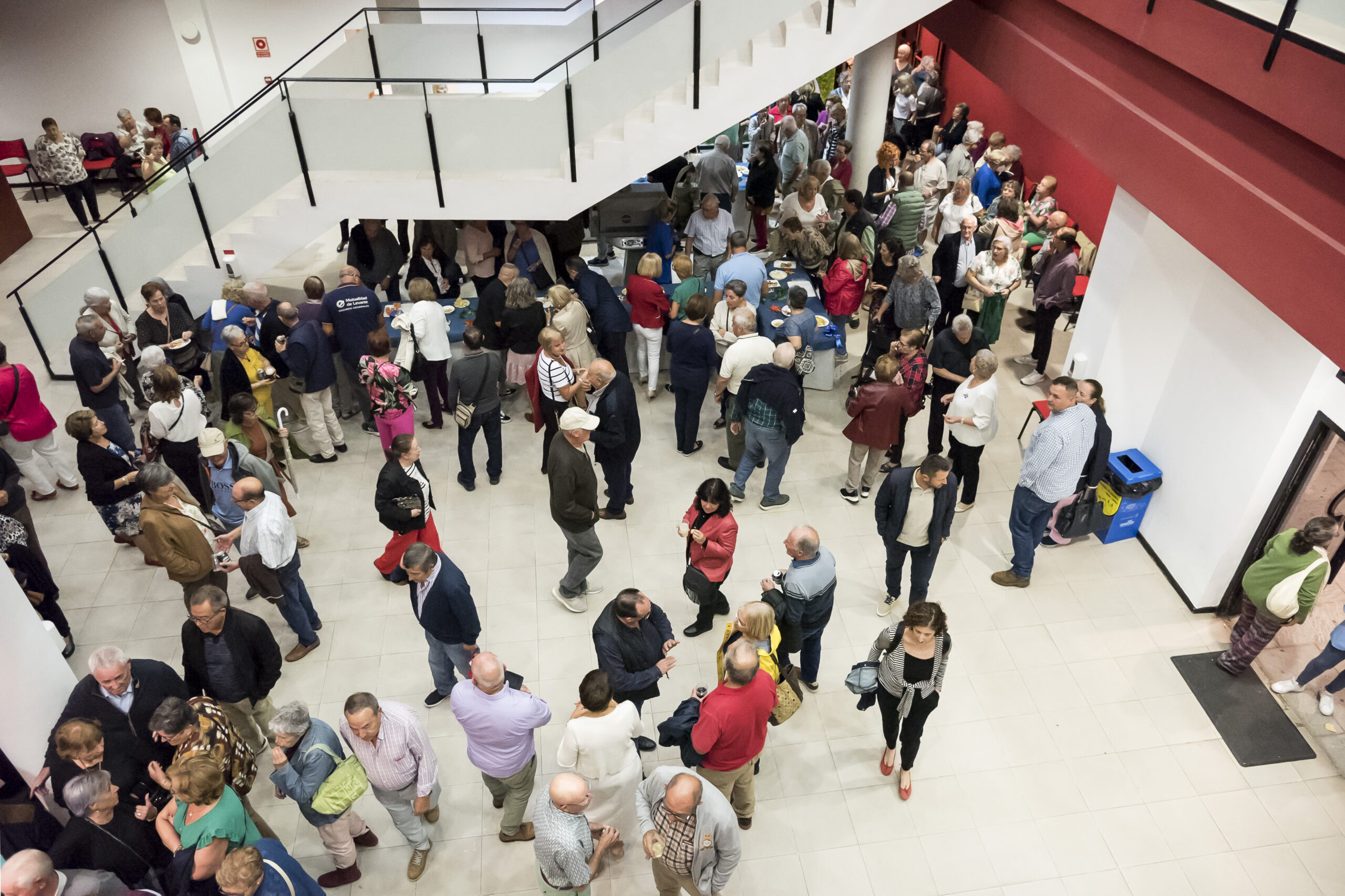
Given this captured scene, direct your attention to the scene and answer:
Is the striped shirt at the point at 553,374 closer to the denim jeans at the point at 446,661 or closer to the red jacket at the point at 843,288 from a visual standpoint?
the denim jeans at the point at 446,661

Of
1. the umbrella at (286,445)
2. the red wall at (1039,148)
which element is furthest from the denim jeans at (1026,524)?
the umbrella at (286,445)

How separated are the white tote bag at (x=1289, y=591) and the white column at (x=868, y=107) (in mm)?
7193

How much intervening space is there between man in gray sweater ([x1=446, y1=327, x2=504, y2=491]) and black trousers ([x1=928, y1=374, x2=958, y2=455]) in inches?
147

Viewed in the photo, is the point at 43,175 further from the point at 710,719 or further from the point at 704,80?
the point at 710,719

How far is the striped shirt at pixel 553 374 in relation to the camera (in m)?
6.92

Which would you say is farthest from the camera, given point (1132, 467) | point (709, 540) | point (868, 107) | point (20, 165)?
point (20, 165)

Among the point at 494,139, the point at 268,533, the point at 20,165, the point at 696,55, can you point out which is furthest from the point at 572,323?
the point at 20,165

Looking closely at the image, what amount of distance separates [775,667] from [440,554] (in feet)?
6.61

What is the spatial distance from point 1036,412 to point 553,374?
4685 millimetres

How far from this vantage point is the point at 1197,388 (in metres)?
6.35

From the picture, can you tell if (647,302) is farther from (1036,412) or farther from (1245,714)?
(1245,714)

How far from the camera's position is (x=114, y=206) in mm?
13875

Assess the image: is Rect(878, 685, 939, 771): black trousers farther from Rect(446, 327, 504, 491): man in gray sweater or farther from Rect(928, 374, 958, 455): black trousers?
Rect(446, 327, 504, 491): man in gray sweater

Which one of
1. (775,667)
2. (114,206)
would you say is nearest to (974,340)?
(775,667)
